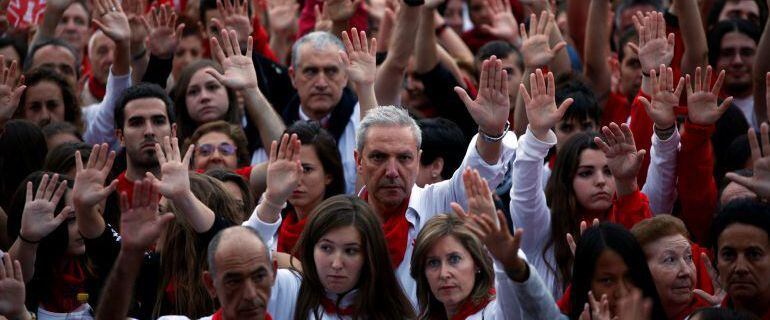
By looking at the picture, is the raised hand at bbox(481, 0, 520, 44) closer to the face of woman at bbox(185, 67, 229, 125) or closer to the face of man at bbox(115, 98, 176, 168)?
the face of woman at bbox(185, 67, 229, 125)

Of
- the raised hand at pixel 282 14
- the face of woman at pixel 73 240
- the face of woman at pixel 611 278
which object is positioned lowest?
the face of woman at pixel 611 278

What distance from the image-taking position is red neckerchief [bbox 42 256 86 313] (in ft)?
21.4

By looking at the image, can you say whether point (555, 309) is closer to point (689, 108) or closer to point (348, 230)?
point (348, 230)

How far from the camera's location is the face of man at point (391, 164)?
6418 millimetres

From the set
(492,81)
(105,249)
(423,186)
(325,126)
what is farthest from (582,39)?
(105,249)

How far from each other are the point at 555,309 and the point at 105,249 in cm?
211

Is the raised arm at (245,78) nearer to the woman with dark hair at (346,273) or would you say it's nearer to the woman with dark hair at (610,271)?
the woman with dark hair at (346,273)

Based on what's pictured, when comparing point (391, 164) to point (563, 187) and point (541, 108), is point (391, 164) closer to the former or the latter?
point (541, 108)

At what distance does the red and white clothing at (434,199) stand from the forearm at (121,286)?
90 centimetres

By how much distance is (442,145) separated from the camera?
7371 millimetres

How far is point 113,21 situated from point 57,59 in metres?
1.01

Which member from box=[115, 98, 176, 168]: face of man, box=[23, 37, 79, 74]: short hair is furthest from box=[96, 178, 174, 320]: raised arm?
box=[23, 37, 79, 74]: short hair

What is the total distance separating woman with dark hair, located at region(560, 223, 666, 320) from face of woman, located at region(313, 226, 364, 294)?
857 millimetres

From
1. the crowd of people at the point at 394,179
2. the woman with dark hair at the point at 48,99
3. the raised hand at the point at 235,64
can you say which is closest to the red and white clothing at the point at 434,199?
the crowd of people at the point at 394,179
